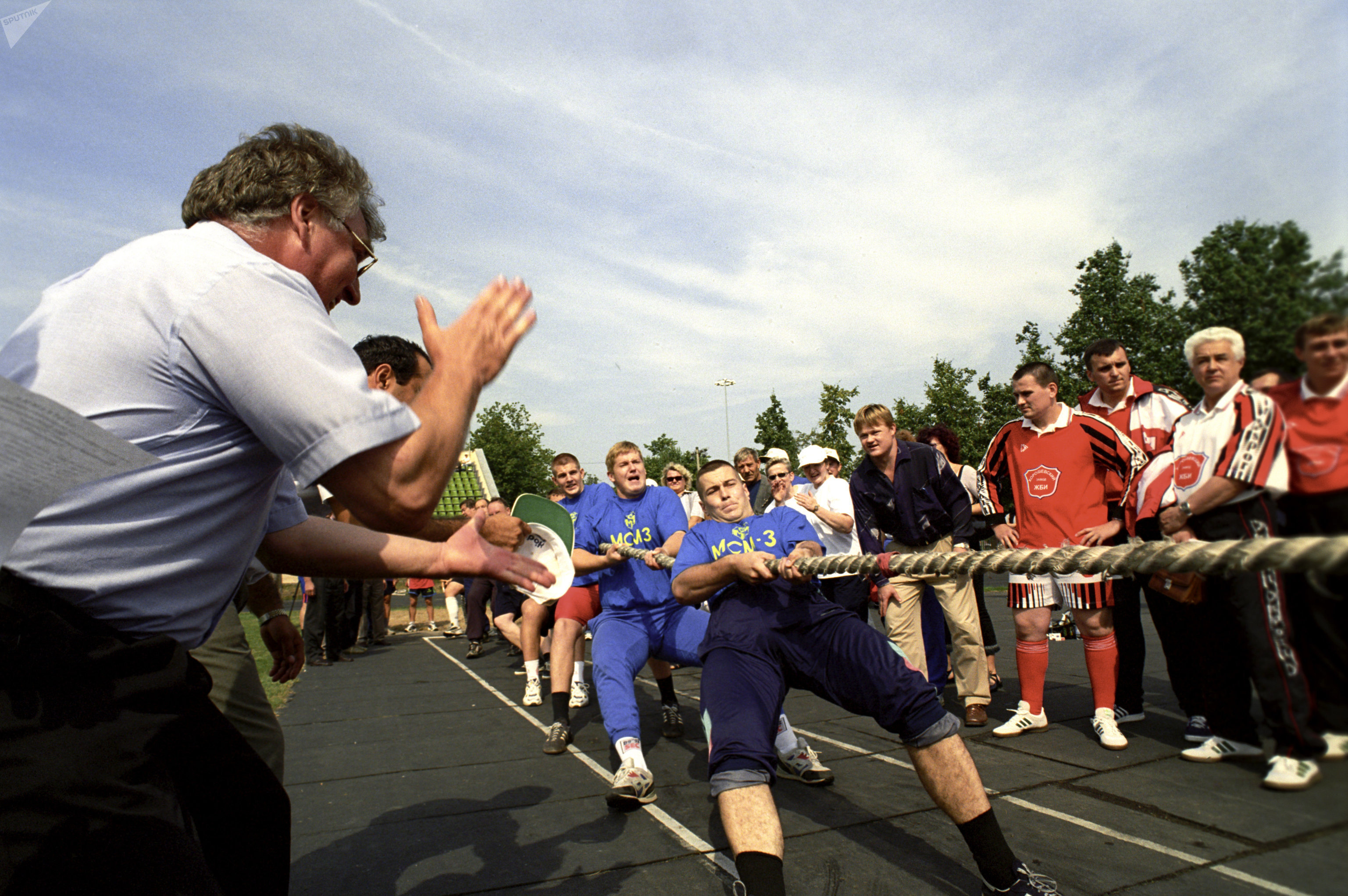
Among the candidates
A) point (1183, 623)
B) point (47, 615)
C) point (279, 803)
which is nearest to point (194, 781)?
point (279, 803)

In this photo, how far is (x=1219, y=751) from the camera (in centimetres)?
107

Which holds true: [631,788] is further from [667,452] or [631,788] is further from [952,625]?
[667,452]

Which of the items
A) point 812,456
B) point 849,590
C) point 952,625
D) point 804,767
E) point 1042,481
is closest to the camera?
point 1042,481

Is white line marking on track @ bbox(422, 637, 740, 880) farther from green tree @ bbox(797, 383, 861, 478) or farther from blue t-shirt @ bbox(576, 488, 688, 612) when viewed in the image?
green tree @ bbox(797, 383, 861, 478)

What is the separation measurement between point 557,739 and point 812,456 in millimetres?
3469

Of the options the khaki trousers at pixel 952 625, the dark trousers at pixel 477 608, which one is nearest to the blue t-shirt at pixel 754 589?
the khaki trousers at pixel 952 625

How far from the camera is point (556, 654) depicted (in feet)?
18.5

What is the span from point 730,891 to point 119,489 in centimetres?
259

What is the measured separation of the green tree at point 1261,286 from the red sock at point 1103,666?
3.17 feet

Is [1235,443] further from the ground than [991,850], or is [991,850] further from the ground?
[1235,443]

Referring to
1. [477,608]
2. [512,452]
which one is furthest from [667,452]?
[477,608]

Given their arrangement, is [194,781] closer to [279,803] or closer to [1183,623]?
[279,803]

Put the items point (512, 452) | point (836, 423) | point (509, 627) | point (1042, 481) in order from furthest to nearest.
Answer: point (512, 452)
point (836, 423)
point (509, 627)
point (1042, 481)

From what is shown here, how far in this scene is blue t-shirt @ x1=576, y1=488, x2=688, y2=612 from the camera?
497 centimetres
